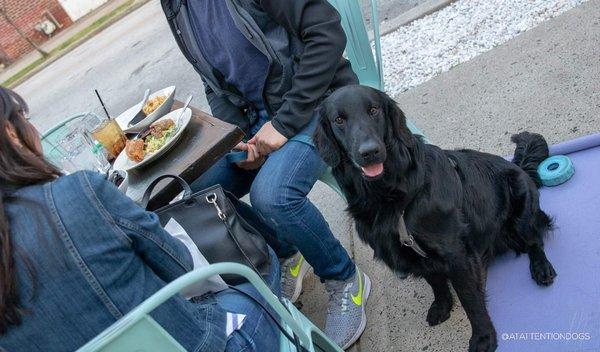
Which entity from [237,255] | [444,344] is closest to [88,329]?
[237,255]

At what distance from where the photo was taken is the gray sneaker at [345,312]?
7.75ft

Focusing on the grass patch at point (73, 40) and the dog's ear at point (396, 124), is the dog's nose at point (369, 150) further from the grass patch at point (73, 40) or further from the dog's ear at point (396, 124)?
the grass patch at point (73, 40)

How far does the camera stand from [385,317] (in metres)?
2.44

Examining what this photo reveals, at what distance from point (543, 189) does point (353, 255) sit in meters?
1.09

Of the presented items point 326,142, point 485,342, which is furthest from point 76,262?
point 485,342

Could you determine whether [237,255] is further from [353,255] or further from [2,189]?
[353,255]

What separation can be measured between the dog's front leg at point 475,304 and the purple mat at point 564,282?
0.24ft

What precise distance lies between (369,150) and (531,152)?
1.13 m

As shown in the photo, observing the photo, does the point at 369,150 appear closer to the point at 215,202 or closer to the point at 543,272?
the point at 215,202

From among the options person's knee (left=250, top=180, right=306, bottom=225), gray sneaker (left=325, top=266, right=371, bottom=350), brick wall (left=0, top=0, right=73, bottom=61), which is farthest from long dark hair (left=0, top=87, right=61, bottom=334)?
Answer: brick wall (left=0, top=0, right=73, bottom=61)

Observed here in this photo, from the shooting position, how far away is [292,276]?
8.82 ft

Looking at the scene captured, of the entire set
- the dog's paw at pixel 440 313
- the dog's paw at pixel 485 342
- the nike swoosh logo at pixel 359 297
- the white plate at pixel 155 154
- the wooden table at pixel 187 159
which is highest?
the white plate at pixel 155 154

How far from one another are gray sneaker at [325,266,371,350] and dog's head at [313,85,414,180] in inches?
28.9

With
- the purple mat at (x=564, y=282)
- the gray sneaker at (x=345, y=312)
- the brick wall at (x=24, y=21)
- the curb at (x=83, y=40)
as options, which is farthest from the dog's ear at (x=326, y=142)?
the brick wall at (x=24, y=21)
